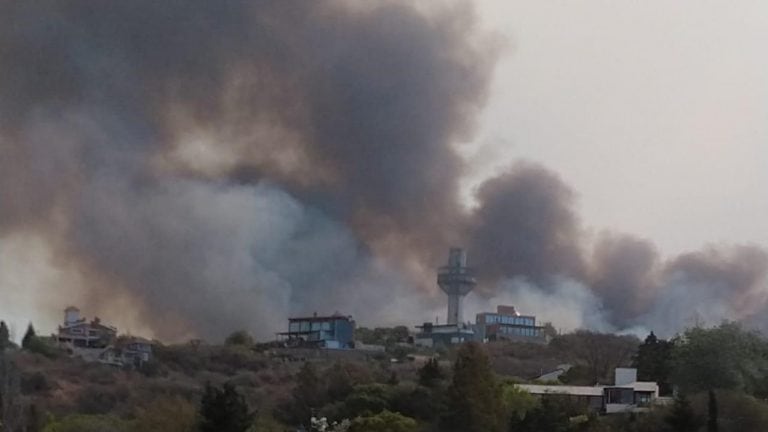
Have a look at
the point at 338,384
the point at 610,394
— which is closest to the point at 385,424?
the point at 338,384

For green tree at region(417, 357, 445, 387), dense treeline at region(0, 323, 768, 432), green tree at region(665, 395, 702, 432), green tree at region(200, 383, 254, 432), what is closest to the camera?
green tree at region(200, 383, 254, 432)

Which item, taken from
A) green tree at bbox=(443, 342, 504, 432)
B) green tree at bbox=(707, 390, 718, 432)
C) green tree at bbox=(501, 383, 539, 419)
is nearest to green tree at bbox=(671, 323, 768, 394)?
green tree at bbox=(501, 383, 539, 419)

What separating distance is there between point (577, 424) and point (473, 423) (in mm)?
3310

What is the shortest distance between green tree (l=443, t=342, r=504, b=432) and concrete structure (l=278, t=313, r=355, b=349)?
37.3 metres

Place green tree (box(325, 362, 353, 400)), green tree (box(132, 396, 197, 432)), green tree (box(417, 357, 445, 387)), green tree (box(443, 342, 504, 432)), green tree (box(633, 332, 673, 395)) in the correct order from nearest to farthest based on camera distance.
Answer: green tree (box(132, 396, 197, 432)) < green tree (box(443, 342, 504, 432)) < green tree (box(417, 357, 445, 387)) < green tree (box(325, 362, 353, 400)) < green tree (box(633, 332, 673, 395))

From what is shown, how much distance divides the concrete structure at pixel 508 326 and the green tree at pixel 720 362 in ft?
122

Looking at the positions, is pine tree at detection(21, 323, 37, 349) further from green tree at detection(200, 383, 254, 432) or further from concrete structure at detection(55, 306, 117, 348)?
green tree at detection(200, 383, 254, 432)

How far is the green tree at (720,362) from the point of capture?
51.6m

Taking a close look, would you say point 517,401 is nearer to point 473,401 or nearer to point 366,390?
point 473,401

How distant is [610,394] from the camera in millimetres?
55062

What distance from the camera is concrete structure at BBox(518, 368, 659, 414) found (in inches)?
2110

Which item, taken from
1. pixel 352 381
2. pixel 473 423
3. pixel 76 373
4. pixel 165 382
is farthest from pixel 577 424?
pixel 76 373

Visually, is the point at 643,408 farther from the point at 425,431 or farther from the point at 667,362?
the point at 425,431

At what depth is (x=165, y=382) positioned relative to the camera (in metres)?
61.1
